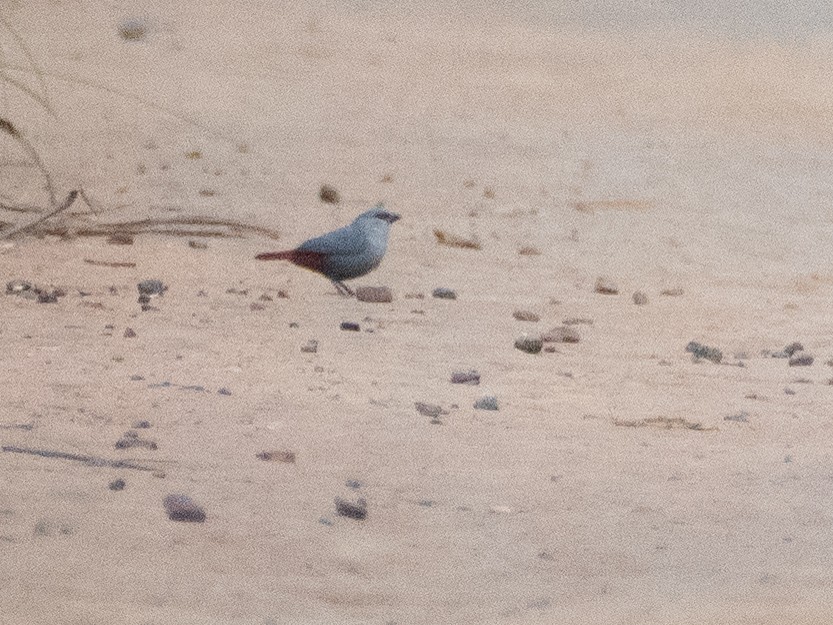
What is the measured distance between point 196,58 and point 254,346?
4.69 meters

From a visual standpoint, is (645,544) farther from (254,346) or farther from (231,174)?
(231,174)

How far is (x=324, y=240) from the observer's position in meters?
5.32

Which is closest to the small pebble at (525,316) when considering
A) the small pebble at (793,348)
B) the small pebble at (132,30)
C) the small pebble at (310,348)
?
the small pebble at (793,348)

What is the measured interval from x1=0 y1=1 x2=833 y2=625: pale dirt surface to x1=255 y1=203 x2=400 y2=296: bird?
0.13 metres

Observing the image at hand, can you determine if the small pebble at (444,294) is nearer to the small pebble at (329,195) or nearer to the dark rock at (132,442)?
the small pebble at (329,195)

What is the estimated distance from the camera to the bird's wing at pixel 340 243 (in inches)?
209

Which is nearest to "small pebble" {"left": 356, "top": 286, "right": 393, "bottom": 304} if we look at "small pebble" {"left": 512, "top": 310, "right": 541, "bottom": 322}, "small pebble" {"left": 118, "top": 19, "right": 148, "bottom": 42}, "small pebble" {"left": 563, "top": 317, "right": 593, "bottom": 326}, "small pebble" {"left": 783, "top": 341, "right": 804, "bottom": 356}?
"small pebble" {"left": 512, "top": 310, "right": 541, "bottom": 322}

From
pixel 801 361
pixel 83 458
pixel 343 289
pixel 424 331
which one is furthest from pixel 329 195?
pixel 83 458

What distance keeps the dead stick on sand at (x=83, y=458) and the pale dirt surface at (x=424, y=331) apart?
32 millimetres

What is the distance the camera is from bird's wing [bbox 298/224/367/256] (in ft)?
17.4

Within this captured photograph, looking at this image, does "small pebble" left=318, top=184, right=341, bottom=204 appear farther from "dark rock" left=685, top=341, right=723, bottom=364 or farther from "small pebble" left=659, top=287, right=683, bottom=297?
"dark rock" left=685, top=341, right=723, bottom=364

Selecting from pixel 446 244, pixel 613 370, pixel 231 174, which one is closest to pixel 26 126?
pixel 231 174

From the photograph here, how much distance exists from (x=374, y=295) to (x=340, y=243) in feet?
0.72

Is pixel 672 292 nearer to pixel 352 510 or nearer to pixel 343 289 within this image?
pixel 343 289
